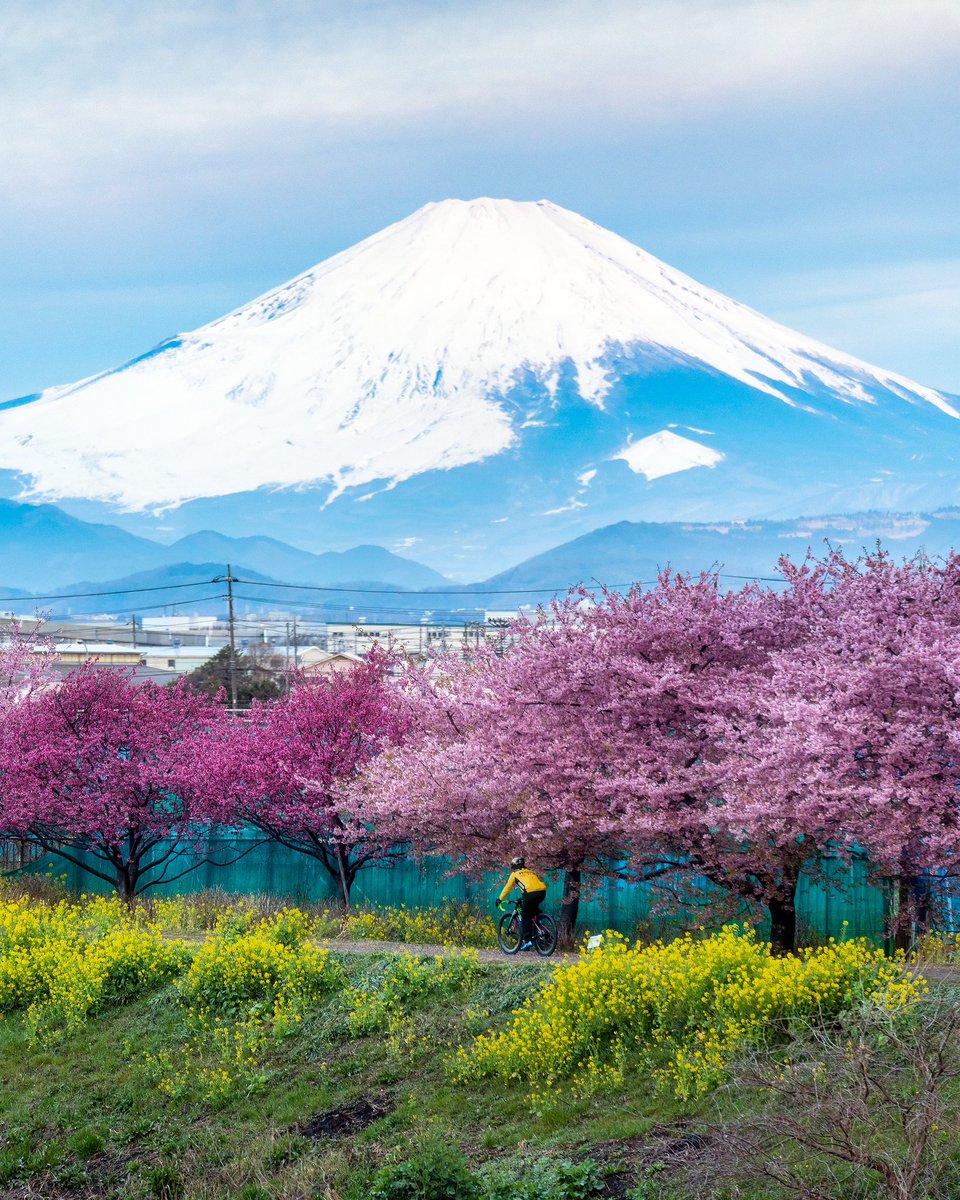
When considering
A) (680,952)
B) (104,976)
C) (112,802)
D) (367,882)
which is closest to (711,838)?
(680,952)

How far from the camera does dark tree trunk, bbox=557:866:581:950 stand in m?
21.7

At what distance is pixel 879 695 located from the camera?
17625 millimetres

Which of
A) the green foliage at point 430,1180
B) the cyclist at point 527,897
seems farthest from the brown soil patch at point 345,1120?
the cyclist at point 527,897

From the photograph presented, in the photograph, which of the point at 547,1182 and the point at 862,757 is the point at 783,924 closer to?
the point at 862,757

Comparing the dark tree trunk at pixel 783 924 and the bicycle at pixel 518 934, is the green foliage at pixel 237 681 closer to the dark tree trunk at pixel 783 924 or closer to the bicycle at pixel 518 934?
the bicycle at pixel 518 934

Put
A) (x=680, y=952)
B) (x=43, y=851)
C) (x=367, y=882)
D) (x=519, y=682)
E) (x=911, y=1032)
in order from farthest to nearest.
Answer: (x=43, y=851)
(x=367, y=882)
(x=519, y=682)
(x=680, y=952)
(x=911, y=1032)

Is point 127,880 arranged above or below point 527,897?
below

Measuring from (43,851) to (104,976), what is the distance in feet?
46.8

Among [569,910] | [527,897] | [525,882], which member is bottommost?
[569,910]

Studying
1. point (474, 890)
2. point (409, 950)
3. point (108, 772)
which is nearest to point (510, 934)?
point (409, 950)

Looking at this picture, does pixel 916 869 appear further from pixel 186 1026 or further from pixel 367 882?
pixel 367 882

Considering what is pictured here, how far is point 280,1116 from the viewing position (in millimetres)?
14695

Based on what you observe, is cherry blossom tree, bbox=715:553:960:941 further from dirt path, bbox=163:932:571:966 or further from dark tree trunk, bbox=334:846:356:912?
dark tree trunk, bbox=334:846:356:912

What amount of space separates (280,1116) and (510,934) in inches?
245
